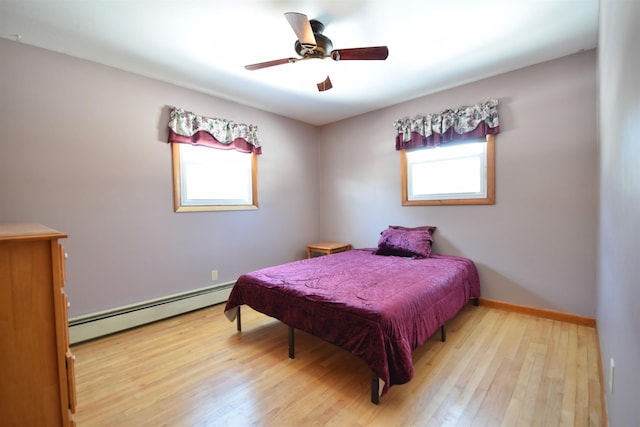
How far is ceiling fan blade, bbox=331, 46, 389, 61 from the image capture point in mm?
1863

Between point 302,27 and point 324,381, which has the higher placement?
point 302,27

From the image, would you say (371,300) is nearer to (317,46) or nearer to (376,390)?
(376,390)

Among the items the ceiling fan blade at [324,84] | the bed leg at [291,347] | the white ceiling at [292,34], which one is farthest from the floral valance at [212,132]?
the bed leg at [291,347]

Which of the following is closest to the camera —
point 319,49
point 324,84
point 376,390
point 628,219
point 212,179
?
point 628,219

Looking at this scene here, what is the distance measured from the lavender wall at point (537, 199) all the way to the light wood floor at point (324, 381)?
44 centimetres

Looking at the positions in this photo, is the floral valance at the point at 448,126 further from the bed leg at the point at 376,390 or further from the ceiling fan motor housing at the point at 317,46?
the bed leg at the point at 376,390

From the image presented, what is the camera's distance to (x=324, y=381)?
1.75m

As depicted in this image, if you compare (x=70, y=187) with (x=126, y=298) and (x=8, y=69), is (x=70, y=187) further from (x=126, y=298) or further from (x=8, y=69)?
(x=126, y=298)

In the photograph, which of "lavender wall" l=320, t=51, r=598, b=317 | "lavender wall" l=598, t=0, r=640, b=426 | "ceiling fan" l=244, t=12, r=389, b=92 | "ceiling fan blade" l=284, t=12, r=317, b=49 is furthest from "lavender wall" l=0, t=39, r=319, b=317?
"lavender wall" l=598, t=0, r=640, b=426

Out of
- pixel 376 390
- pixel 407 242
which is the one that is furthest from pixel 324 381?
pixel 407 242

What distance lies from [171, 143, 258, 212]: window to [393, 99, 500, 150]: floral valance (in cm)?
197

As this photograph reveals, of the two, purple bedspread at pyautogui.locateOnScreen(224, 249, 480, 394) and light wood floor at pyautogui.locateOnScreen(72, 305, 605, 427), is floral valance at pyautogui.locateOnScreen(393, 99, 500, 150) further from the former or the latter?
light wood floor at pyautogui.locateOnScreen(72, 305, 605, 427)

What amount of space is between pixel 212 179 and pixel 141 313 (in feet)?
5.10

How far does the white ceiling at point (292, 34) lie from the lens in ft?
5.87
